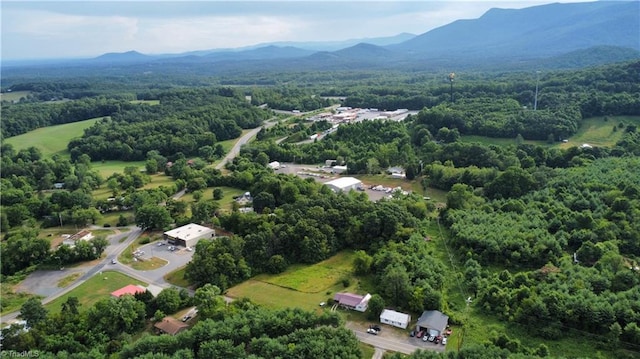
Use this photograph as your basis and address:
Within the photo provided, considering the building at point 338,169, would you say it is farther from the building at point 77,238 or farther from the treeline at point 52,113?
the treeline at point 52,113

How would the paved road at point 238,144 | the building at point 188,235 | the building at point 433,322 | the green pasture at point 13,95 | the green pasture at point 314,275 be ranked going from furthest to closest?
the green pasture at point 13,95
the paved road at point 238,144
the building at point 188,235
the green pasture at point 314,275
the building at point 433,322

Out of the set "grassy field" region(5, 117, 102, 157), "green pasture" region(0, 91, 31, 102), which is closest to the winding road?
"grassy field" region(5, 117, 102, 157)

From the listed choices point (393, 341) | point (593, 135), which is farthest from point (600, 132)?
point (393, 341)

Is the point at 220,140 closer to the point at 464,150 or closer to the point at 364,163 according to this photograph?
the point at 364,163

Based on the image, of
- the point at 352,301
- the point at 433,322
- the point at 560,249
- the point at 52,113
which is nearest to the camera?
the point at 433,322

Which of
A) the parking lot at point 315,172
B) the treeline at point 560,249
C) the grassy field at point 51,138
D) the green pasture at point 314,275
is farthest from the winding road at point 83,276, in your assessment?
the grassy field at point 51,138

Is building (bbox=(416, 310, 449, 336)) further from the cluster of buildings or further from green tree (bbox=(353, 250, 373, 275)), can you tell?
green tree (bbox=(353, 250, 373, 275))

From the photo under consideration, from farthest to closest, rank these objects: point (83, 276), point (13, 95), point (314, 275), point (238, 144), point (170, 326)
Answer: point (13, 95) < point (238, 144) < point (83, 276) < point (314, 275) < point (170, 326)

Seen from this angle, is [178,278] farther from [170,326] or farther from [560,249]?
[560,249]
